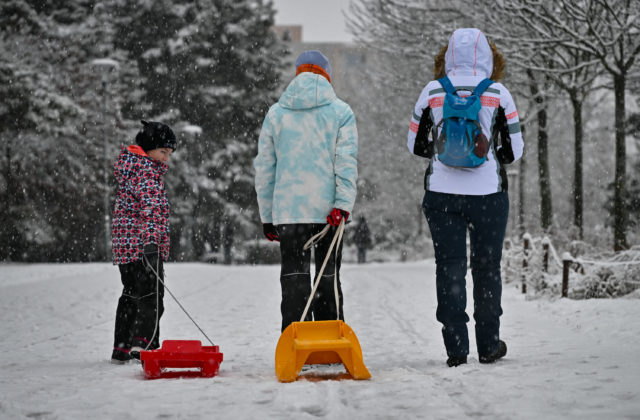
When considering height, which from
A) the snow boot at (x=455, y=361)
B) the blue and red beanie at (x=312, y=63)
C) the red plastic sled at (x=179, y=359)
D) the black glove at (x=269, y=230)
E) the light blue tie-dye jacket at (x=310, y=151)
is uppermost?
the blue and red beanie at (x=312, y=63)

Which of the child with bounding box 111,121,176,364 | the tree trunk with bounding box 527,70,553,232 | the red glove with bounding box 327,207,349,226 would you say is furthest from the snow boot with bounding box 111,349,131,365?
the tree trunk with bounding box 527,70,553,232

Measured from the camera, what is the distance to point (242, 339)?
22.5ft

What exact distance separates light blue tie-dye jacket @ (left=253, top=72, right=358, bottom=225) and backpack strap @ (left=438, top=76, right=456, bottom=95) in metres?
0.60

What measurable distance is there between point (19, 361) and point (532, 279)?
7.92 metres

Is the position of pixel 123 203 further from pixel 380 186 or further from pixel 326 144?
pixel 380 186

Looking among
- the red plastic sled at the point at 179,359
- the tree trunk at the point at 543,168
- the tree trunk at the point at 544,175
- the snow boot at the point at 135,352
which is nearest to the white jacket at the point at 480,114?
the red plastic sled at the point at 179,359

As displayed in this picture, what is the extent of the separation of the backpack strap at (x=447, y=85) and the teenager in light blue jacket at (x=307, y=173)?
601 millimetres

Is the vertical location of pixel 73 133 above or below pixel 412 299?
above

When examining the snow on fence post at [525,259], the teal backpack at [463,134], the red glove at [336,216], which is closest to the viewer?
the teal backpack at [463,134]

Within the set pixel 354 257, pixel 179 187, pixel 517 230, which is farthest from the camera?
pixel 354 257

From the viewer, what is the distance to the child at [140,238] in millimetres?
5414

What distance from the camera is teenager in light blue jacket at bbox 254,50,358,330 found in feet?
16.4

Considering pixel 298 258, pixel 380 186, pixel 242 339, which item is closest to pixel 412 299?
pixel 242 339

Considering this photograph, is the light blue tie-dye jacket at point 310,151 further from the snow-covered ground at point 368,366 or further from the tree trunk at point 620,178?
the tree trunk at point 620,178
